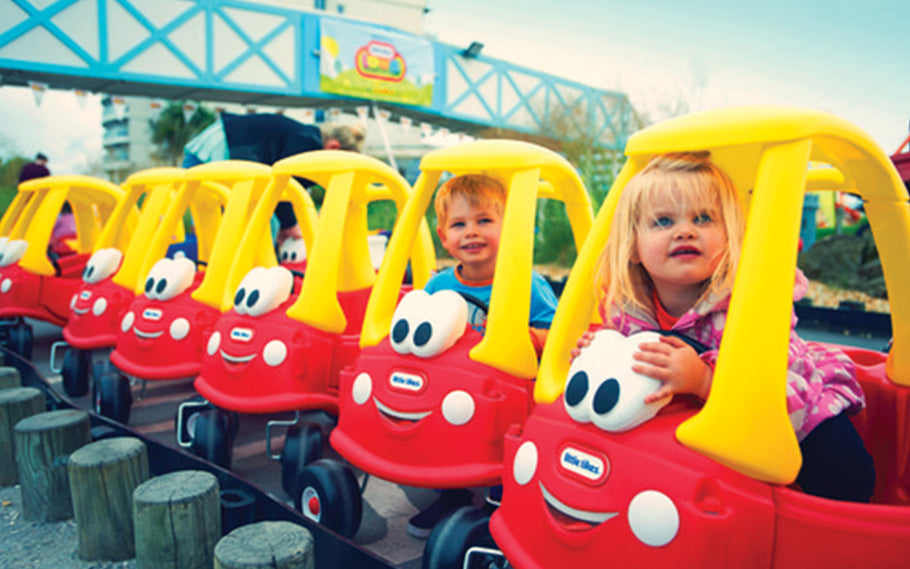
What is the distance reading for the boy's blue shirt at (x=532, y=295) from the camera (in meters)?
2.23

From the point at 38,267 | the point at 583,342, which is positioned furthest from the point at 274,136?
the point at 583,342

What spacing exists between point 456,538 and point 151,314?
7.12 ft

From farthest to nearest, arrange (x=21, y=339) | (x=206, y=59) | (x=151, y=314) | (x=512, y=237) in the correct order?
(x=206, y=59), (x=21, y=339), (x=151, y=314), (x=512, y=237)

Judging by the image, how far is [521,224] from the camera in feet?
6.13

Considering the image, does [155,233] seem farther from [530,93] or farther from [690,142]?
[530,93]

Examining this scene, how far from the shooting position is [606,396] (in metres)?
1.19

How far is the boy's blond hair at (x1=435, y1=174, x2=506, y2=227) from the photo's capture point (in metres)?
2.29

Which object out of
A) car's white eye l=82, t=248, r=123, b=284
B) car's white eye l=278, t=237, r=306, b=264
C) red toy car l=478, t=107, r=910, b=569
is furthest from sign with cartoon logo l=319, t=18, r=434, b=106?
red toy car l=478, t=107, r=910, b=569

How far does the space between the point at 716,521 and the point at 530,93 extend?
11854mm

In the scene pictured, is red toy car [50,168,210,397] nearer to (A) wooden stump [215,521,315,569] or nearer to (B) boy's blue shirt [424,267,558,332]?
(B) boy's blue shirt [424,267,558,332]

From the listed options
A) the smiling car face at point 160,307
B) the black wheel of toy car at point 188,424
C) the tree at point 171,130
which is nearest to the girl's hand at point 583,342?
the black wheel of toy car at point 188,424

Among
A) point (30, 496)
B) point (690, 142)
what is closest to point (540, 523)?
point (690, 142)

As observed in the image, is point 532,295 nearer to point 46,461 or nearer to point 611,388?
point 611,388

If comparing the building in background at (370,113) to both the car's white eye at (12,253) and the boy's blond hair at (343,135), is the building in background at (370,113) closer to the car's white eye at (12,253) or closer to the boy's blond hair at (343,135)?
the boy's blond hair at (343,135)
